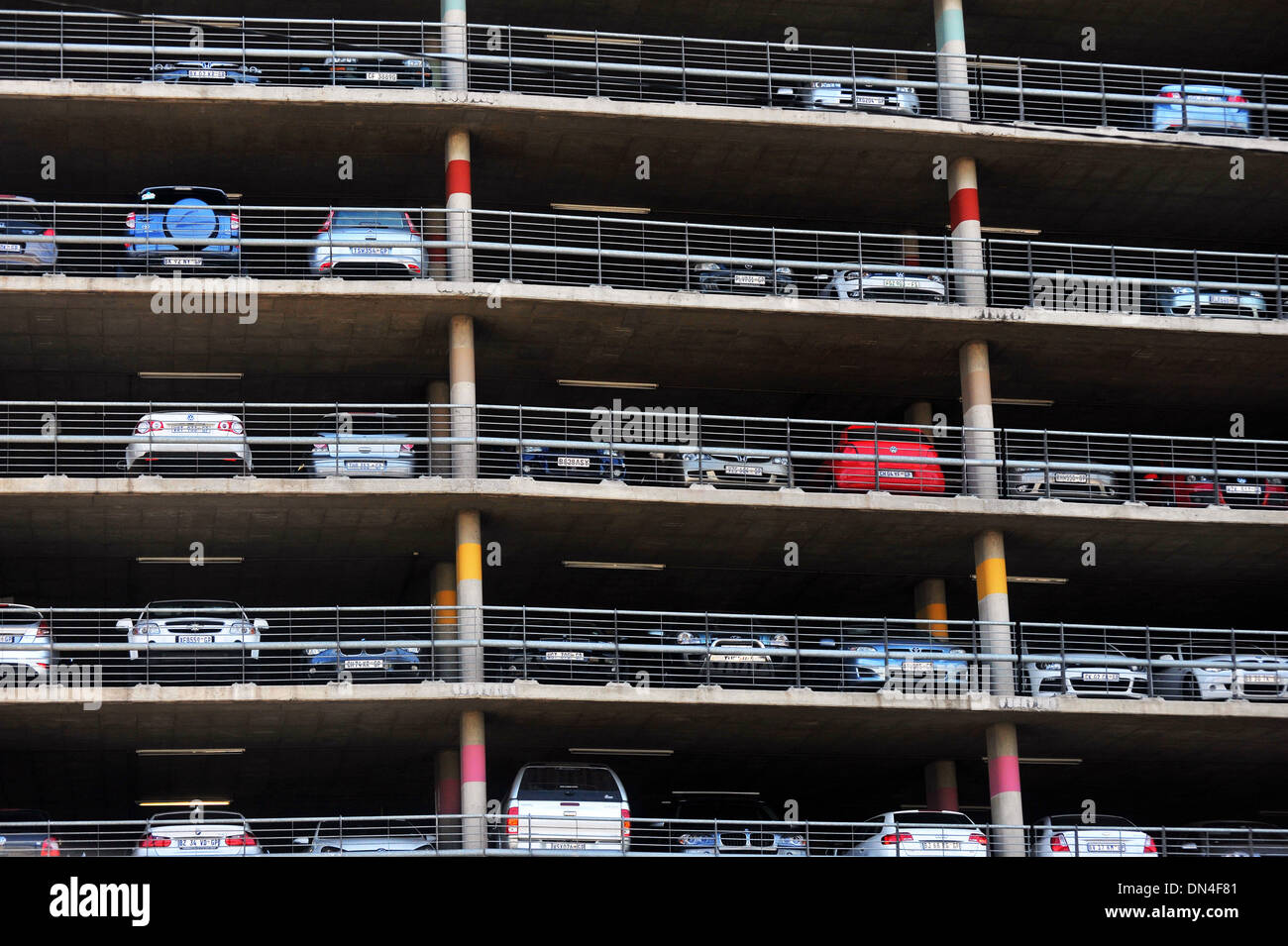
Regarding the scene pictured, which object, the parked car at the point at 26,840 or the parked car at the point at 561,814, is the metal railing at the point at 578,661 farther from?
the parked car at the point at 561,814

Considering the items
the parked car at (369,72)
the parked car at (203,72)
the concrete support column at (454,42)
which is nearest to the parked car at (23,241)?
the parked car at (203,72)

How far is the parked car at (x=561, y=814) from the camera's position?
80.7 ft

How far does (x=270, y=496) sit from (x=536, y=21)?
1124 centimetres

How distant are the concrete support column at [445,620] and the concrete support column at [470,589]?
0.90 ft

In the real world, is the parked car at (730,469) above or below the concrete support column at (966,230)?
below

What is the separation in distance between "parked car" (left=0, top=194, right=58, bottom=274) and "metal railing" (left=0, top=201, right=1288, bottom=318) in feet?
0.10

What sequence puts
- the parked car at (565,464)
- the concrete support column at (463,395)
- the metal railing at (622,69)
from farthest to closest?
1. the metal railing at (622,69)
2. the parked car at (565,464)
3. the concrete support column at (463,395)

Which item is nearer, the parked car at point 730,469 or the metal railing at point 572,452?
the metal railing at point 572,452

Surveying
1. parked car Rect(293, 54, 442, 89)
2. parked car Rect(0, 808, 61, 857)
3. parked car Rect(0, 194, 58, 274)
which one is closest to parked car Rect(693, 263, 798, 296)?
parked car Rect(293, 54, 442, 89)

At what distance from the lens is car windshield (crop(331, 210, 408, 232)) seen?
29500mm

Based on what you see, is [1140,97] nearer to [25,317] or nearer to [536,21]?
[536,21]

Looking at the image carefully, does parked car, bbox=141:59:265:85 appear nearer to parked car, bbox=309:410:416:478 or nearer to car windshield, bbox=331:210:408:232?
car windshield, bbox=331:210:408:232

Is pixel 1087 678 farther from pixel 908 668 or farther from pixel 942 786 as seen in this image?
pixel 942 786
